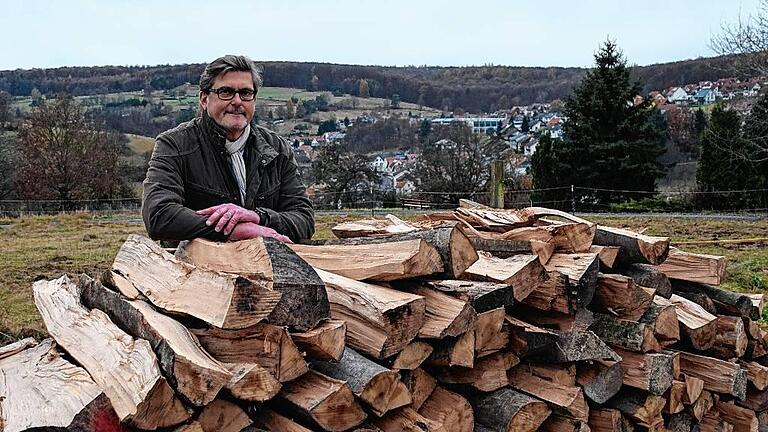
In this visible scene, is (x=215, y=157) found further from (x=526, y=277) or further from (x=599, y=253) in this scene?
(x=599, y=253)

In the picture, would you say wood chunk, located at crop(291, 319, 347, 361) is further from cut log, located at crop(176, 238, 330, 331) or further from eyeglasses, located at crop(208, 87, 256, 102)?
eyeglasses, located at crop(208, 87, 256, 102)

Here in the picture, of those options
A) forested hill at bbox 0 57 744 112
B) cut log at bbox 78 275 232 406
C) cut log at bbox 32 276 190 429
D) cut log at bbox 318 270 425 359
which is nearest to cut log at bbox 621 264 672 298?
cut log at bbox 318 270 425 359

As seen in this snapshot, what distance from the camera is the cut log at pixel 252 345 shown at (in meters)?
2.33

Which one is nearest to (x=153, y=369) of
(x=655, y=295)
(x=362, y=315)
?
(x=362, y=315)

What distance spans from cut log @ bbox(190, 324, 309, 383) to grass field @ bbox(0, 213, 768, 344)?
4.75 m

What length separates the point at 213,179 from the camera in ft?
11.7

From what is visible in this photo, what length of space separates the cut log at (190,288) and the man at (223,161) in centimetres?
32

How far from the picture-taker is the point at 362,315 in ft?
8.98

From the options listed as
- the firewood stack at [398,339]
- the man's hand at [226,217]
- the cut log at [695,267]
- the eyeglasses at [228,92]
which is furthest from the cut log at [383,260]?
the cut log at [695,267]

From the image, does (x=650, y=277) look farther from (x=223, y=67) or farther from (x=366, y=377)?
(x=223, y=67)

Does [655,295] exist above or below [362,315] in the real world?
below

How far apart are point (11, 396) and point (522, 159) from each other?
38563mm

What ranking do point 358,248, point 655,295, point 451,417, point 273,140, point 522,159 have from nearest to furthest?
point 451,417 → point 358,248 → point 273,140 → point 655,295 → point 522,159

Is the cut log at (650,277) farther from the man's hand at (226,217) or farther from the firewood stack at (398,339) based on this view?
the man's hand at (226,217)
